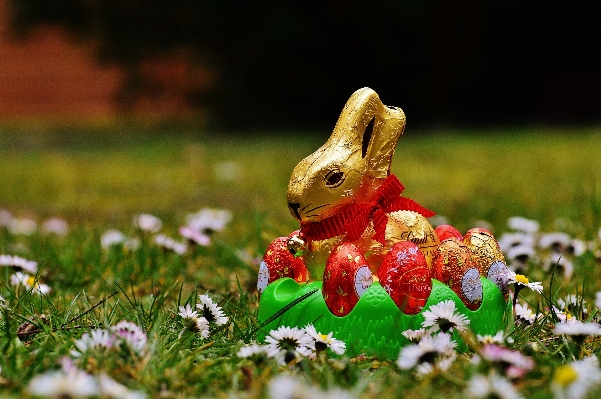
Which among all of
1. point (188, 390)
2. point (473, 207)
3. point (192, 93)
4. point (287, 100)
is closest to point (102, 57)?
point (192, 93)

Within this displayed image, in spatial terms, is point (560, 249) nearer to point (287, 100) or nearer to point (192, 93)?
point (287, 100)

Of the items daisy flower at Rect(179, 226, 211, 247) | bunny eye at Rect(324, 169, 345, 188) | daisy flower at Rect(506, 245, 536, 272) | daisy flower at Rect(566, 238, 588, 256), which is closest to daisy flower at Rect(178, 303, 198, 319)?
bunny eye at Rect(324, 169, 345, 188)

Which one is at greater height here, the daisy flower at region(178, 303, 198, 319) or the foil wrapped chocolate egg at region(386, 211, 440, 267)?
the foil wrapped chocolate egg at region(386, 211, 440, 267)

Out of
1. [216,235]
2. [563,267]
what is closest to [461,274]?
[563,267]

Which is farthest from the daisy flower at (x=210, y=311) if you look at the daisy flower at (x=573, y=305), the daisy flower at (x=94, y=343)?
the daisy flower at (x=573, y=305)

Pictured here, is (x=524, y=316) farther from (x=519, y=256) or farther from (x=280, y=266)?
(x=280, y=266)

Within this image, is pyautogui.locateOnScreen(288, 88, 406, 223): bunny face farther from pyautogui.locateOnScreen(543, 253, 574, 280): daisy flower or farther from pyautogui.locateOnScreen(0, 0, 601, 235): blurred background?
pyautogui.locateOnScreen(0, 0, 601, 235): blurred background

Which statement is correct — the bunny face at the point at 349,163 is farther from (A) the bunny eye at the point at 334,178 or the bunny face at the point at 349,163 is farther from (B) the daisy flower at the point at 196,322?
(B) the daisy flower at the point at 196,322
